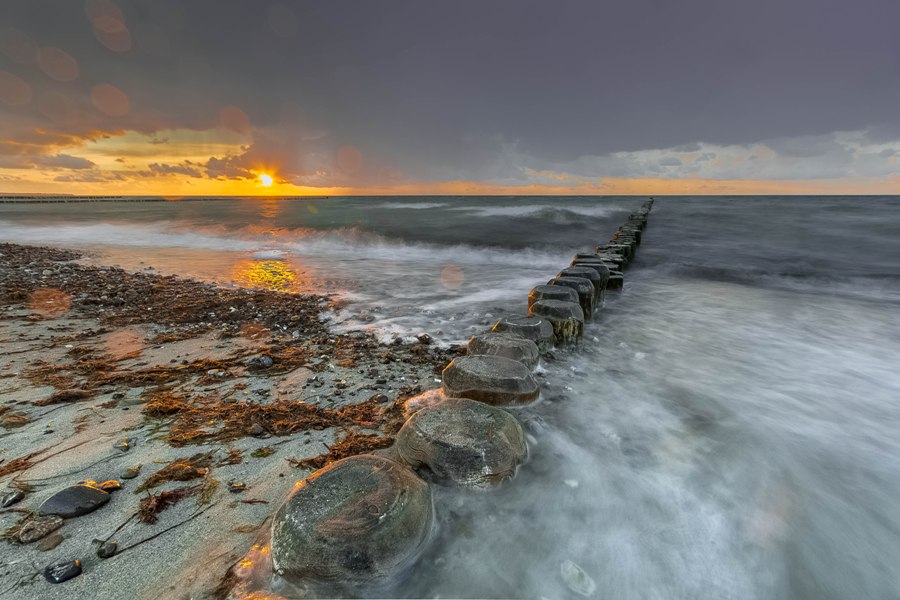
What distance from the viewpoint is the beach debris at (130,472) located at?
2174 mm

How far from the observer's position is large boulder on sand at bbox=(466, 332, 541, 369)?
334cm

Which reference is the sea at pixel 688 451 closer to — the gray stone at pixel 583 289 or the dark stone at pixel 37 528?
the gray stone at pixel 583 289

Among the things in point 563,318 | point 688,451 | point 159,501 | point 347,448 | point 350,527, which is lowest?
point 688,451

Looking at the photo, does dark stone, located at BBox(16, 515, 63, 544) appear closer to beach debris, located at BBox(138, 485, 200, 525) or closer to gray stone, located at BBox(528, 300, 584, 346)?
beach debris, located at BBox(138, 485, 200, 525)

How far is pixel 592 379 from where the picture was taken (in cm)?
371

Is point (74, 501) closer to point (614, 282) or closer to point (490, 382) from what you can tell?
point (490, 382)

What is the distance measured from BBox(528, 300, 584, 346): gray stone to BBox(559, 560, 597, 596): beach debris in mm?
2535

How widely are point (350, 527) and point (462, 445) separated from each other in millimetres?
740

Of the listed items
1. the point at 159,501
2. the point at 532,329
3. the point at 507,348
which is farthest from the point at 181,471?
the point at 532,329

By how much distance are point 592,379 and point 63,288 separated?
898cm

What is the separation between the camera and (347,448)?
99.5 inches

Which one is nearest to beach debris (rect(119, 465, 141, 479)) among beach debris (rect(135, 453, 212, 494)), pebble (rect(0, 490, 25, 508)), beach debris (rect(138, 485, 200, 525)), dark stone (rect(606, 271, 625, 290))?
beach debris (rect(135, 453, 212, 494))

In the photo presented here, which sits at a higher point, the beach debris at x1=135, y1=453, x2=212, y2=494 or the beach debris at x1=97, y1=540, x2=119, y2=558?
the beach debris at x1=97, y1=540, x2=119, y2=558

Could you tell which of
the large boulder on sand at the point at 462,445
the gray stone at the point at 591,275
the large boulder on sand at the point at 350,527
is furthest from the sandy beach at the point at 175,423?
the gray stone at the point at 591,275
